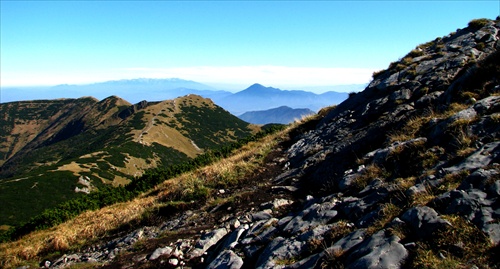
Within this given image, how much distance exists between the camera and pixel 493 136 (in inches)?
289

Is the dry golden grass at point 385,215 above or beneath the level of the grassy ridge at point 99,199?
above

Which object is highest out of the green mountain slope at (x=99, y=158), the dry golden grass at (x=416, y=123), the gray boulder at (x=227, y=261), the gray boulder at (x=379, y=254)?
the dry golden grass at (x=416, y=123)

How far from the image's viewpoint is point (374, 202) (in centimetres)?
705

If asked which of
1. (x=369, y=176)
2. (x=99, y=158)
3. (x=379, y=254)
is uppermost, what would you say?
(x=369, y=176)

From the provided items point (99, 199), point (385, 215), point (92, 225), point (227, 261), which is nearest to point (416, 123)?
point (385, 215)

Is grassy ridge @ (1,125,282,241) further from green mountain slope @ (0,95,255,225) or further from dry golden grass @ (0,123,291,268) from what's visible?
green mountain slope @ (0,95,255,225)

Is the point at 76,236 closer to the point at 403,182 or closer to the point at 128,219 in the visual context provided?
the point at 128,219

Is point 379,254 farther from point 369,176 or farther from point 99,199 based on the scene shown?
point 99,199

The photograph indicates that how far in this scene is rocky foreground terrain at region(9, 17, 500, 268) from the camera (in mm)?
5180

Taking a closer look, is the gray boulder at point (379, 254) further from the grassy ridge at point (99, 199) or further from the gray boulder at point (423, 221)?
the grassy ridge at point (99, 199)

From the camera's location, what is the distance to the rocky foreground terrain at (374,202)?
5.18 metres

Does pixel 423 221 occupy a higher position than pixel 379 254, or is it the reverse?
pixel 423 221

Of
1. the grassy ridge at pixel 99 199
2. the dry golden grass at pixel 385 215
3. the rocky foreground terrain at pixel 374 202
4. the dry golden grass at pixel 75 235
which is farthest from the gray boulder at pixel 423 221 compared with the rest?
the grassy ridge at pixel 99 199

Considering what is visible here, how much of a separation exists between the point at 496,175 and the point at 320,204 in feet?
11.8
